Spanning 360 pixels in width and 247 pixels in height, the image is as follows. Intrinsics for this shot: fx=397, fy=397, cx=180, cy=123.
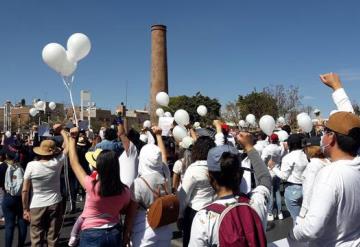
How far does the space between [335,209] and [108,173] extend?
2.02m

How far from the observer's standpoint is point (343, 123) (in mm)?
2635

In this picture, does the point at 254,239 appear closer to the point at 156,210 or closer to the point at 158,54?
the point at 156,210

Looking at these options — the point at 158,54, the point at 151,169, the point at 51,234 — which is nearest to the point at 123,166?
the point at 151,169

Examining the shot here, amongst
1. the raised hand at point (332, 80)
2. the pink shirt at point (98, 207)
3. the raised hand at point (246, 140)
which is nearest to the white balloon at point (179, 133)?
the pink shirt at point (98, 207)

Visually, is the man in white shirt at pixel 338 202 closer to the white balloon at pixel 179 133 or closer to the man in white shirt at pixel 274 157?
the white balloon at pixel 179 133

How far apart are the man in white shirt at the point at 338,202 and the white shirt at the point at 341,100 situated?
723 millimetres

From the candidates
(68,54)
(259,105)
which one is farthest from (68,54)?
(259,105)

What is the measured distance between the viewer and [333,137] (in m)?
2.64

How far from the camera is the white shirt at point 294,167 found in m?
6.68

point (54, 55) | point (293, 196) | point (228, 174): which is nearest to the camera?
point (228, 174)

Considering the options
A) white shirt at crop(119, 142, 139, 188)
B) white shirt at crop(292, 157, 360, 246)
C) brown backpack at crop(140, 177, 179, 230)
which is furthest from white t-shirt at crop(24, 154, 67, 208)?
white shirt at crop(292, 157, 360, 246)

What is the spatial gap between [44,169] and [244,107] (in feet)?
135

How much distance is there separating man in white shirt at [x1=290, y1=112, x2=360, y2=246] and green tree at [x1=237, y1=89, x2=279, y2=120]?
39907mm

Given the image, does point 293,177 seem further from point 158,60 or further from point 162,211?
point 158,60
